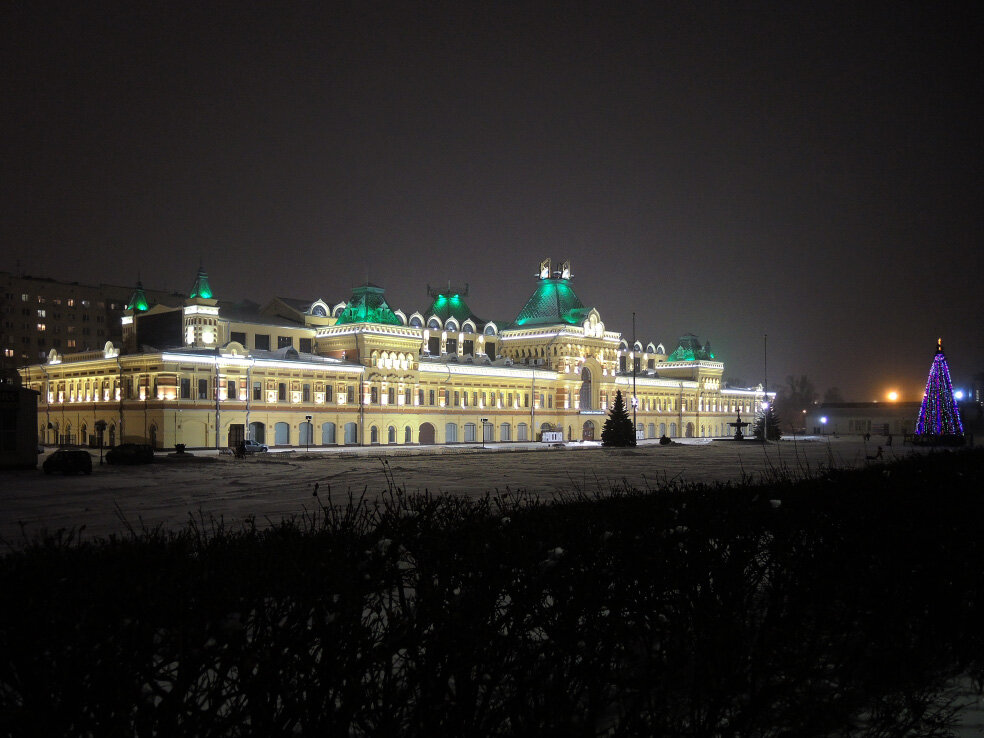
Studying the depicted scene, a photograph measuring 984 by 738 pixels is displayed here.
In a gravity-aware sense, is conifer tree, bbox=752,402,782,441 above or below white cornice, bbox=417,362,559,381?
below

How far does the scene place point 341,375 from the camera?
74750mm

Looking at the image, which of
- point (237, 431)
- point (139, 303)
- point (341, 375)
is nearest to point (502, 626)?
point (237, 431)

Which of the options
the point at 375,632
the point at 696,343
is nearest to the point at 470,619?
the point at 375,632

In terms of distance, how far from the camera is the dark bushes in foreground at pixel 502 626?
540 cm

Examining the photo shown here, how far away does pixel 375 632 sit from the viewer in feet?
21.9

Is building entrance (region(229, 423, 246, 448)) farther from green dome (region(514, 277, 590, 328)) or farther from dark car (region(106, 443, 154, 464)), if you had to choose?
green dome (region(514, 277, 590, 328))

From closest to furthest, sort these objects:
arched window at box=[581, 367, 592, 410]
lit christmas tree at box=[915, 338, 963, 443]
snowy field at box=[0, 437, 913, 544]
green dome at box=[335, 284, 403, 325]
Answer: snowy field at box=[0, 437, 913, 544], lit christmas tree at box=[915, 338, 963, 443], green dome at box=[335, 284, 403, 325], arched window at box=[581, 367, 592, 410]

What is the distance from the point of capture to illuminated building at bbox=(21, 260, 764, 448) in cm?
6638

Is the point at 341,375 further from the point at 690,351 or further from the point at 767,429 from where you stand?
the point at 690,351

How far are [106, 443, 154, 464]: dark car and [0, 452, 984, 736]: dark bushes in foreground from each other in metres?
39.9

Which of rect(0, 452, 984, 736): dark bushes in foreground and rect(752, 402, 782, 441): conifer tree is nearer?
rect(0, 452, 984, 736): dark bushes in foreground

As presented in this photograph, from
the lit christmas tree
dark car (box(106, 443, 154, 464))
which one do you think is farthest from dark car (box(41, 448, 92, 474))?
the lit christmas tree

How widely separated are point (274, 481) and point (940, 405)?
56.9 meters

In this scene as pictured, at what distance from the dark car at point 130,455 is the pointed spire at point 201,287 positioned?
26.6 m
